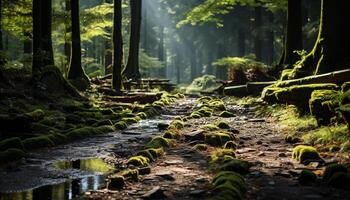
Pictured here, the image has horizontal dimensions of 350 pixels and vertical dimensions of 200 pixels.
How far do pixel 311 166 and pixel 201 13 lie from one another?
20.2 metres

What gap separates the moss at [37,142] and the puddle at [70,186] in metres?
1.60

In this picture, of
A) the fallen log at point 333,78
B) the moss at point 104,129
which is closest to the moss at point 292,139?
the fallen log at point 333,78

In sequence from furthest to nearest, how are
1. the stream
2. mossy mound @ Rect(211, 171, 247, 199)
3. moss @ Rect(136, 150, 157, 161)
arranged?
moss @ Rect(136, 150, 157, 161), the stream, mossy mound @ Rect(211, 171, 247, 199)

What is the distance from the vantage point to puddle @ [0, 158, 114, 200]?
4684 millimetres

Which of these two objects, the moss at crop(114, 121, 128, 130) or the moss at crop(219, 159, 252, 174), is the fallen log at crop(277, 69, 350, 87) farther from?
the moss at crop(114, 121, 128, 130)

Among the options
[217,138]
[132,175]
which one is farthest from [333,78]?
[132,175]

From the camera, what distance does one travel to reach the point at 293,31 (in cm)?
1741

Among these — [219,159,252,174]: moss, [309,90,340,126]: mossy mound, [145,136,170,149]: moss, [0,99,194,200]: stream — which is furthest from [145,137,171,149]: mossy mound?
[309,90,340,126]: mossy mound

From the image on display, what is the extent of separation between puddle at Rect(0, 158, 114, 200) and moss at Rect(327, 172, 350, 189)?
9.21 feet

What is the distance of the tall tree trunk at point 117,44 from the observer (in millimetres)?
19141

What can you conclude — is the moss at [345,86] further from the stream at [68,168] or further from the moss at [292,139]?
the stream at [68,168]

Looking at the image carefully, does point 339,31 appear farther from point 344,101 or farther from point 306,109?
point 344,101

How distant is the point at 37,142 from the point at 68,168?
81.5 inches

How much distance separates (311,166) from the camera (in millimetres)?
5832
